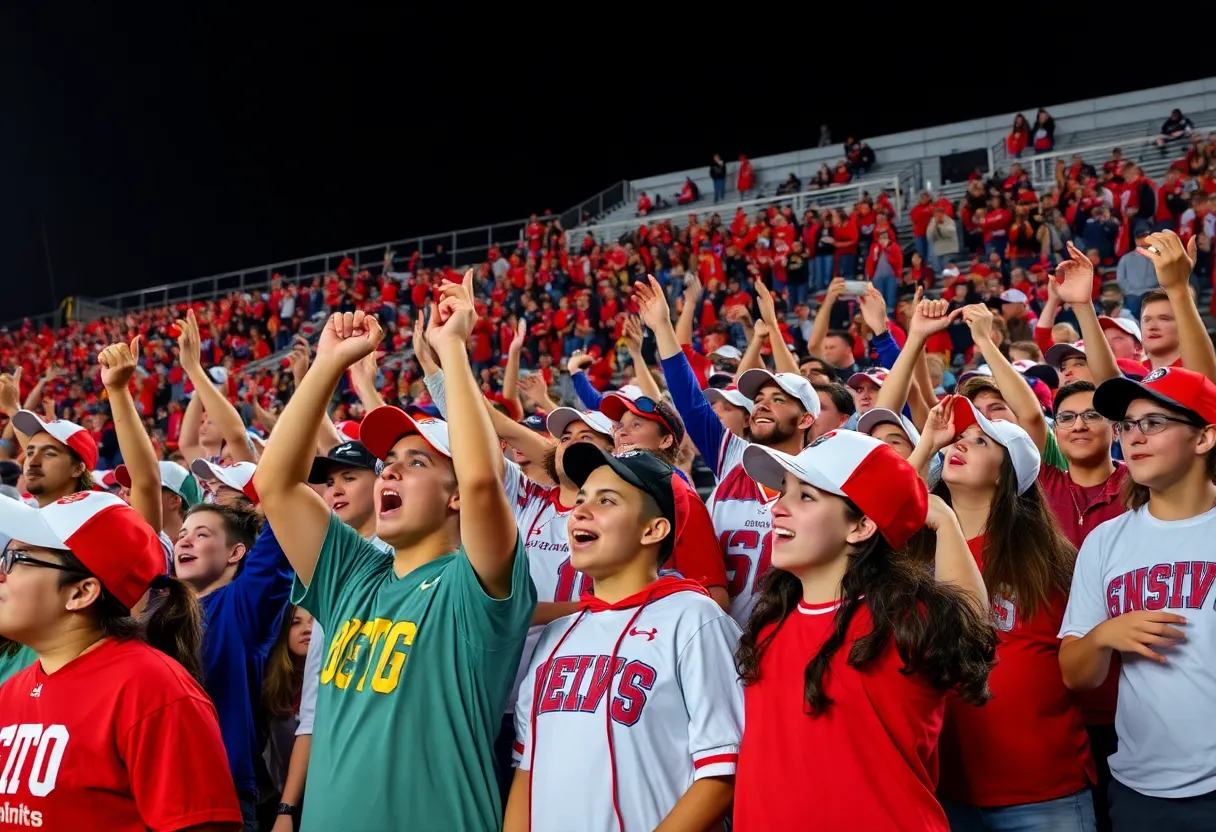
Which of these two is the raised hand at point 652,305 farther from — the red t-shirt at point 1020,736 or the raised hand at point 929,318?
the red t-shirt at point 1020,736

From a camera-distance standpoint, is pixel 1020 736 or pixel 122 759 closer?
pixel 122 759

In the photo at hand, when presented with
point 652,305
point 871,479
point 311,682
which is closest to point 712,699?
point 871,479

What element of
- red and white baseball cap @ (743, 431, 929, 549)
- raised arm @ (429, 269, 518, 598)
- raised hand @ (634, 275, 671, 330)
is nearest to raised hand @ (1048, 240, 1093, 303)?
raised hand @ (634, 275, 671, 330)

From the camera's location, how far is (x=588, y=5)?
28.8 m

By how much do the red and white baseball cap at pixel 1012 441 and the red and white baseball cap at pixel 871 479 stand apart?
0.69 m

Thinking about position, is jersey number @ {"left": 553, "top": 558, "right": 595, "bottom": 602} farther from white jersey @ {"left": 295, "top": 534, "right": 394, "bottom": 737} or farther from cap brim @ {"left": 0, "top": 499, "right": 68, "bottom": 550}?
cap brim @ {"left": 0, "top": 499, "right": 68, "bottom": 550}

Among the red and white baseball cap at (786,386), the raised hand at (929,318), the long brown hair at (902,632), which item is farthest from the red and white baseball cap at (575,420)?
the long brown hair at (902,632)

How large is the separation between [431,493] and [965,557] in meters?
1.36

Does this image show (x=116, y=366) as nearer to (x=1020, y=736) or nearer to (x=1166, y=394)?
(x=1020, y=736)

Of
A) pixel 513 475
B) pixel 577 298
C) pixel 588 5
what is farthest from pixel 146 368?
pixel 513 475

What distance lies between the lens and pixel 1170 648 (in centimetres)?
254

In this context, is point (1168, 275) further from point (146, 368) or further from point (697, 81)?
point (697, 81)

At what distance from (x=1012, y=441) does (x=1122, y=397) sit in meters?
0.40

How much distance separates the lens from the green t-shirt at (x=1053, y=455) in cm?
393
